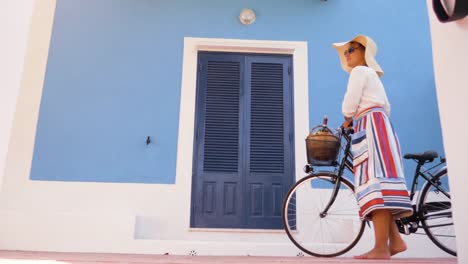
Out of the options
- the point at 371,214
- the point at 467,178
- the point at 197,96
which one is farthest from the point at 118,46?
the point at 467,178

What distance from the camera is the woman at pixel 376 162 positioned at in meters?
3.09

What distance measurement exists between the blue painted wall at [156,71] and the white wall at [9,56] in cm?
352

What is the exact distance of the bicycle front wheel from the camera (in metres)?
3.73

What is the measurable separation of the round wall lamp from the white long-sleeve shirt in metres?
2.67

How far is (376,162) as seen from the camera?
315 cm

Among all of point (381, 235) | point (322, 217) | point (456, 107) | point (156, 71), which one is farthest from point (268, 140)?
point (456, 107)

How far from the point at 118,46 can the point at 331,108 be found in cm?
269

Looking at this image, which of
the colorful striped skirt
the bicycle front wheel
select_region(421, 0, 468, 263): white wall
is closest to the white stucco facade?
the bicycle front wheel

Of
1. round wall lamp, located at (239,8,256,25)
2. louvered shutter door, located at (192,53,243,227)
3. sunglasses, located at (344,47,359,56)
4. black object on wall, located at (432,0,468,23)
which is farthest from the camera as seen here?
round wall lamp, located at (239,8,256,25)

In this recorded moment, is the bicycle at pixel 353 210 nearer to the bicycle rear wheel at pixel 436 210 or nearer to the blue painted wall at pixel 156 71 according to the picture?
the bicycle rear wheel at pixel 436 210

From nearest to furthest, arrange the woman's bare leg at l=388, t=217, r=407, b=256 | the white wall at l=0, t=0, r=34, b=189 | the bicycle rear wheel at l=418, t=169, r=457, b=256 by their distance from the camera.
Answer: the white wall at l=0, t=0, r=34, b=189, the woman's bare leg at l=388, t=217, r=407, b=256, the bicycle rear wheel at l=418, t=169, r=457, b=256

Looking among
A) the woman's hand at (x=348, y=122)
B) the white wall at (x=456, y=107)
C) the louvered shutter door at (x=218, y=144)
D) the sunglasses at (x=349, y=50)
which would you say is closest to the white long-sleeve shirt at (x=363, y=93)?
the woman's hand at (x=348, y=122)

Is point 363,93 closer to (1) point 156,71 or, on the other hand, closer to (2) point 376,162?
(2) point 376,162

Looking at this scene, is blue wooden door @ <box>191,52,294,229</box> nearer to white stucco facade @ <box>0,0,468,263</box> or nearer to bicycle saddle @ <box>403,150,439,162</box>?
white stucco facade @ <box>0,0,468,263</box>
